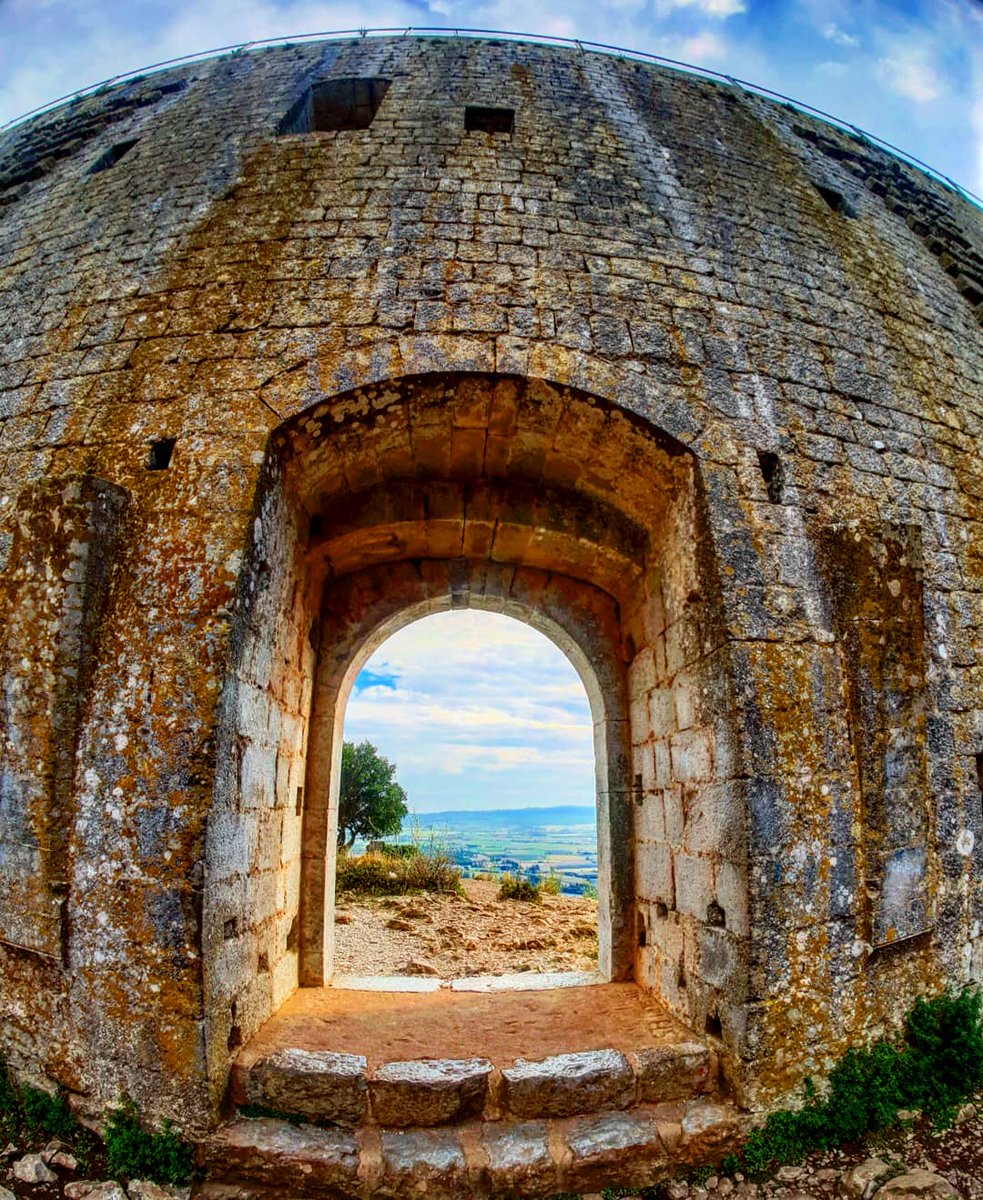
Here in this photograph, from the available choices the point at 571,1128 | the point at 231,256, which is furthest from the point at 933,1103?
the point at 231,256

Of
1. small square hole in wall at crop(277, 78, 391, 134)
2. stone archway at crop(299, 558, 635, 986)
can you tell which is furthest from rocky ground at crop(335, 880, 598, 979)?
small square hole in wall at crop(277, 78, 391, 134)

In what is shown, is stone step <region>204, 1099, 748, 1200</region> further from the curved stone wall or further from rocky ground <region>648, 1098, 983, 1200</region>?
the curved stone wall

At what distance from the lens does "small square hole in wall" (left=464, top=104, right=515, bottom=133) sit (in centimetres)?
523

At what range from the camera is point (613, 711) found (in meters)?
4.62

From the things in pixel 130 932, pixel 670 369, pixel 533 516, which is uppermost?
pixel 670 369

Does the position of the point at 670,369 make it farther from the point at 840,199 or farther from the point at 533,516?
the point at 840,199

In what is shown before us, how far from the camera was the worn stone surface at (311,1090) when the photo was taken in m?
2.71

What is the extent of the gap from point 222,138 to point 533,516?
3998 millimetres

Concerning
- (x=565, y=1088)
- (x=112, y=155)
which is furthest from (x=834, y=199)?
(x=565, y=1088)

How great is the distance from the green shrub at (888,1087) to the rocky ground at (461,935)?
107 inches

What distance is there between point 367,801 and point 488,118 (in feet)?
44.2

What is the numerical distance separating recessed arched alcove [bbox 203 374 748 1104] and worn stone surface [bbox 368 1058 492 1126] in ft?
2.30

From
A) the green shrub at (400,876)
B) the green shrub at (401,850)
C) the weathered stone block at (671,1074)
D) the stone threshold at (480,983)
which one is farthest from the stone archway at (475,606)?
the green shrub at (401,850)

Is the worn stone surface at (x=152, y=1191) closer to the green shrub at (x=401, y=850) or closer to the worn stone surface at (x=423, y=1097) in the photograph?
the worn stone surface at (x=423, y=1097)
